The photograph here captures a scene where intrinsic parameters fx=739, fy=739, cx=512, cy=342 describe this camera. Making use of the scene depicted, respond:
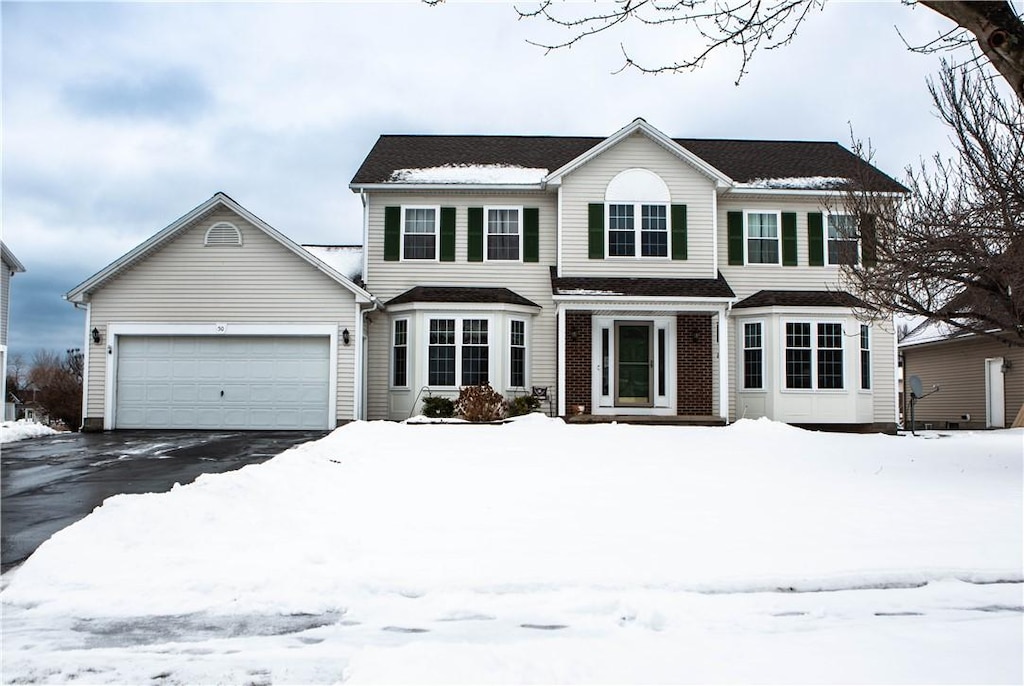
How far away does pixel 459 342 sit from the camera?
56.3ft

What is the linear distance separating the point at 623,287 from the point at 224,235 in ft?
30.3

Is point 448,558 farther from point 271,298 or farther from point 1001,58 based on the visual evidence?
point 271,298

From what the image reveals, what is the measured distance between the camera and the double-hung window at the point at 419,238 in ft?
60.0

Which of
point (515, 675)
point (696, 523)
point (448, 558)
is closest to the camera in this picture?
point (515, 675)

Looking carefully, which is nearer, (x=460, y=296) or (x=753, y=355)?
(x=460, y=296)

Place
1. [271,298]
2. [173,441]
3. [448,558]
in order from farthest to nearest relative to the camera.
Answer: [271,298] → [173,441] → [448,558]

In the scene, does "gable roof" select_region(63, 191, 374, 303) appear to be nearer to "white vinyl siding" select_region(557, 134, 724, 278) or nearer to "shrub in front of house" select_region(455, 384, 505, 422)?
"shrub in front of house" select_region(455, 384, 505, 422)

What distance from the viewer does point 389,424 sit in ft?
47.2

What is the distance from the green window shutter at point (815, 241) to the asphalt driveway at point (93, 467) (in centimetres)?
1270

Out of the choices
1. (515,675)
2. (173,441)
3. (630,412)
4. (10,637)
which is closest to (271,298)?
(173,441)

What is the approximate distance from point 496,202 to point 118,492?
1196 cm

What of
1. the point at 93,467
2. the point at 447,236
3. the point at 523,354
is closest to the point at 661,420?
the point at 523,354

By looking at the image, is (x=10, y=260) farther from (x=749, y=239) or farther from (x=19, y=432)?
(x=749, y=239)

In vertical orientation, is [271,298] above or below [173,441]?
above
